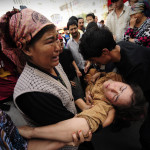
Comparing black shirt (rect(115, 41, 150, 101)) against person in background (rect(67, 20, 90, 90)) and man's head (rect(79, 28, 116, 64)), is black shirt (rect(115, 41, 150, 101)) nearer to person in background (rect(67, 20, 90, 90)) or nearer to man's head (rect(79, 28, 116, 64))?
man's head (rect(79, 28, 116, 64))

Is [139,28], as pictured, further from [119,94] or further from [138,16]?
[119,94]

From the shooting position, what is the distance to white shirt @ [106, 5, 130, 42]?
283 centimetres

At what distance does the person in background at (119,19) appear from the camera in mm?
2807

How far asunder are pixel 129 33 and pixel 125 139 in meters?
2.18

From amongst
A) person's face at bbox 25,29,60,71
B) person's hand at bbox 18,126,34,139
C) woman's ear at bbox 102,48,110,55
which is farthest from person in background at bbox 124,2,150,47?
person's hand at bbox 18,126,34,139

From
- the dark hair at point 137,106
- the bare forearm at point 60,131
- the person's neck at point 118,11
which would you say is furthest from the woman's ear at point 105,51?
the person's neck at point 118,11

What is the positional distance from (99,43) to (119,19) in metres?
2.09

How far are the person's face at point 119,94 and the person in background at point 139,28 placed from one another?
1054 mm

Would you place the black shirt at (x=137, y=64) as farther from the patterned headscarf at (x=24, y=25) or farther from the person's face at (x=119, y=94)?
the patterned headscarf at (x=24, y=25)

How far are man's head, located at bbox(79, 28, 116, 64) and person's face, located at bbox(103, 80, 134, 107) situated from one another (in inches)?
15.9

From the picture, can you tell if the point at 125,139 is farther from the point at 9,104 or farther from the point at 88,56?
the point at 9,104

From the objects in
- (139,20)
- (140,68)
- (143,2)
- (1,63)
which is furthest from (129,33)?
(1,63)

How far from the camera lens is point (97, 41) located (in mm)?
1431

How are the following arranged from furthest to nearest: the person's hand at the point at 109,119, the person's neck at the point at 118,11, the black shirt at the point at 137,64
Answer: the person's neck at the point at 118,11 → the black shirt at the point at 137,64 → the person's hand at the point at 109,119
